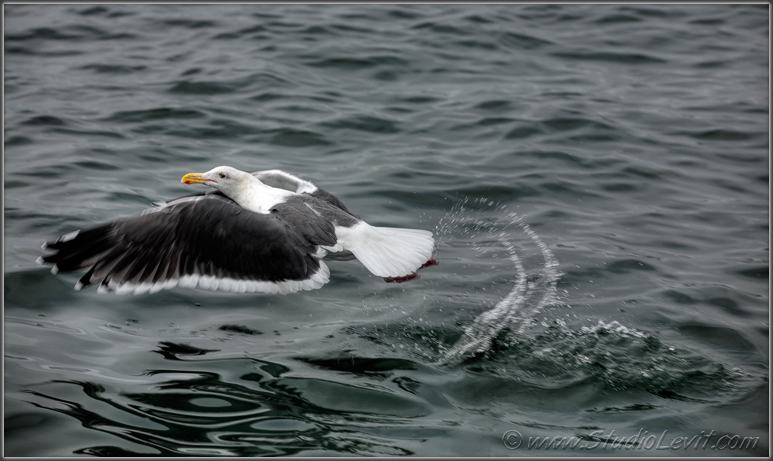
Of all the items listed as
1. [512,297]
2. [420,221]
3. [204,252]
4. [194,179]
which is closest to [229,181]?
[194,179]

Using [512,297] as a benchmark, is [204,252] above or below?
above

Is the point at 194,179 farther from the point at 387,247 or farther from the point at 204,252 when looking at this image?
the point at 387,247

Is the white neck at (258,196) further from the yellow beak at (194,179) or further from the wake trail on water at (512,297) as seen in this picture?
the wake trail on water at (512,297)

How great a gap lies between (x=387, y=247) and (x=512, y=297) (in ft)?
3.44

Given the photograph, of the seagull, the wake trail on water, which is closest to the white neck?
the seagull

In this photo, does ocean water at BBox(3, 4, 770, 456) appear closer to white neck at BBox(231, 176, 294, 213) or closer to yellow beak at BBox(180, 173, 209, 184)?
white neck at BBox(231, 176, 294, 213)

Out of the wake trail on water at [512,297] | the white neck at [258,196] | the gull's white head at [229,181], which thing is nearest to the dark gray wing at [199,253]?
the white neck at [258,196]

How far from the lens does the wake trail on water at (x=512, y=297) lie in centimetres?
470

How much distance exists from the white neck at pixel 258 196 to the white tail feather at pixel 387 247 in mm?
573

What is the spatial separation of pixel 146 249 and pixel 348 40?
22.1 ft

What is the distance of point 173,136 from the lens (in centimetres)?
793

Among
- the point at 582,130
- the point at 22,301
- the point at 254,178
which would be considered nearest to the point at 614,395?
the point at 254,178

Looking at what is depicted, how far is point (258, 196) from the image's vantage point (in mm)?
5375

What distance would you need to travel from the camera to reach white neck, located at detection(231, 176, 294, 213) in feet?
17.4
